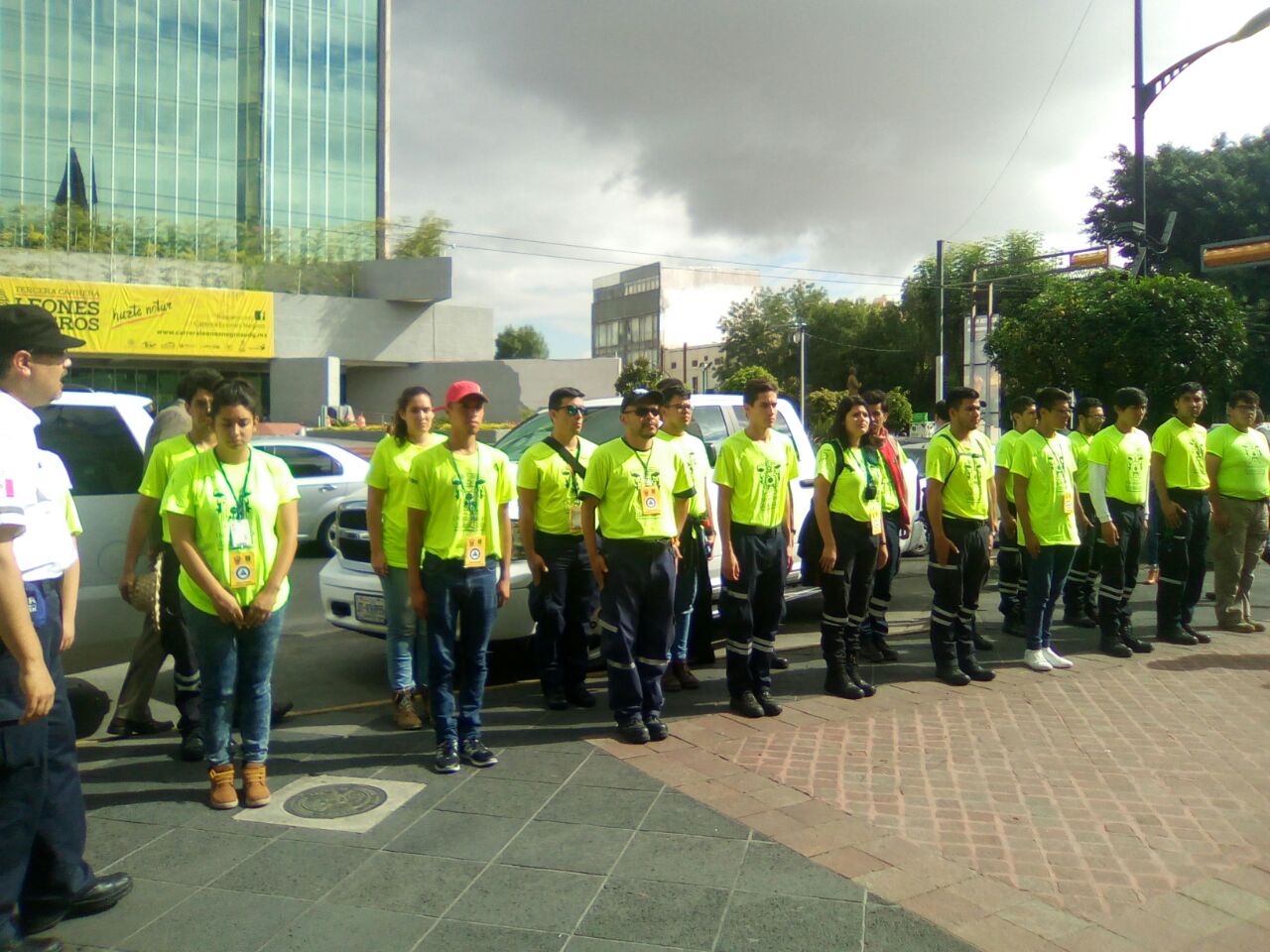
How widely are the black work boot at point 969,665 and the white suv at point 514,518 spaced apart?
1.61 metres

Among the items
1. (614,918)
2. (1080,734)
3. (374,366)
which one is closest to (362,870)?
(614,918)

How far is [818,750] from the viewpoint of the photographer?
5660 mm

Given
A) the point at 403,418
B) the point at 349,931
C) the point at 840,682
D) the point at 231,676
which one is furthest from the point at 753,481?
the point at 349,931

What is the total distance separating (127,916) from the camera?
3.80 metres

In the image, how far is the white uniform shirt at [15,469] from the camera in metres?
3.22

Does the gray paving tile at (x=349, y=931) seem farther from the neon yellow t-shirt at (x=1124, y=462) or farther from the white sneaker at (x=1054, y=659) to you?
the neon yellow t-shirt at (x=1124, y=462)

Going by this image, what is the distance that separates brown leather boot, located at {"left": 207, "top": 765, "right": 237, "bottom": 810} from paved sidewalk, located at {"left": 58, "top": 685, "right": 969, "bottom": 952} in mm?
69

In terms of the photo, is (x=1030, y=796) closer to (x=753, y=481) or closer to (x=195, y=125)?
(x=753, y=481)

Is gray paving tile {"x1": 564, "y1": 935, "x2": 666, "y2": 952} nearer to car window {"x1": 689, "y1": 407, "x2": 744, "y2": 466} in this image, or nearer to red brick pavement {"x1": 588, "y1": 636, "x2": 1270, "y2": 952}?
red brick pavement {"x1": 588, "y1": 636, "x2": 1270, "y2": 952}

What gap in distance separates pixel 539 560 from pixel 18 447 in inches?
133

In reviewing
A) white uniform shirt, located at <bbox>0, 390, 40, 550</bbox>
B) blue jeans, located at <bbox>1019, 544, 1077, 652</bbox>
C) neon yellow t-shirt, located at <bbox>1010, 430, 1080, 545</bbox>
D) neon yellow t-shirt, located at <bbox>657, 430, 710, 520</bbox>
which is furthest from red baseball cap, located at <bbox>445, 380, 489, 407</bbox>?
blue jeans, located at <bbox>1019, 544, 1077, 652</bbox>

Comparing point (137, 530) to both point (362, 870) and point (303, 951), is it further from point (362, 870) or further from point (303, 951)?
point (303, 951)

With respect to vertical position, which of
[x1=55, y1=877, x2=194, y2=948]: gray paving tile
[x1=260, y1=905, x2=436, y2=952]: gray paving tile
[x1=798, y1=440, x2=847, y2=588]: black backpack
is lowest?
[x1=55, y1=877, x2=194, y2=948]: gray paving tile

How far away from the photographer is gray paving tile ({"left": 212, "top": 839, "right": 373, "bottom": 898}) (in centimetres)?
400
